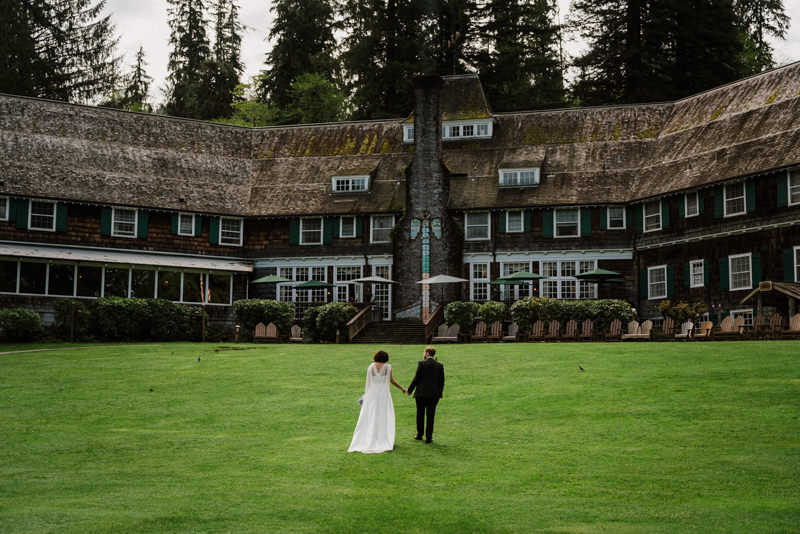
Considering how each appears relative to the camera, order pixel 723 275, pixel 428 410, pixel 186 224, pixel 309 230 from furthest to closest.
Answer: pixel 309 230
pixel 186 224
pixel 723 275
pixel 428 410

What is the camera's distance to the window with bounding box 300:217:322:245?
45.5 m

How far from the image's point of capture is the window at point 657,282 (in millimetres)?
39906

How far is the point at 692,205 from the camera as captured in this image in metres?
38.8

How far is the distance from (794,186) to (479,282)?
13.8 m

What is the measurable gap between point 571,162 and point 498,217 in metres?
4.23

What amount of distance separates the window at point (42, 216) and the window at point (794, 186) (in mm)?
29945

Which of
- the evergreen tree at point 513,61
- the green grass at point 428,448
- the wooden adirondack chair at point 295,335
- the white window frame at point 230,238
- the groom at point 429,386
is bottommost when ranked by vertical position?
the green grass at point 428,448

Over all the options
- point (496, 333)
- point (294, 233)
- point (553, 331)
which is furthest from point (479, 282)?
point (294, 233)

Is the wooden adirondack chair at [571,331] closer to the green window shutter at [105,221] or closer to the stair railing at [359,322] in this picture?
the stair railing at [359,322]

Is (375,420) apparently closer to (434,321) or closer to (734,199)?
(434,321)

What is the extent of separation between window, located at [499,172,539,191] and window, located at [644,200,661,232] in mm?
5027

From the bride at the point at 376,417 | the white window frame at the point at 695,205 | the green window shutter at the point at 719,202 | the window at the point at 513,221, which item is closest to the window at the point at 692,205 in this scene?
the white window frame at the point at 695,205

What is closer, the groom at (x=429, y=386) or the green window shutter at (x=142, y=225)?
the groom at (x=429, y=386)

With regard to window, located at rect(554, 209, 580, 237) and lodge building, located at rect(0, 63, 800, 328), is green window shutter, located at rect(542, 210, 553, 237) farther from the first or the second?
window, located at rect(554, 209, 580, 237)
